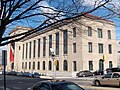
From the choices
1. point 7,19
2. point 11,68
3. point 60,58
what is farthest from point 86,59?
point 7,19

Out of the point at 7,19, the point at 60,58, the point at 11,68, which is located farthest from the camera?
the point at 11,68

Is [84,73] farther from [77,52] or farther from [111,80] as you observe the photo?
[111,80]

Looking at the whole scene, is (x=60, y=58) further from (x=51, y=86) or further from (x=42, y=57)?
(x=51, y=86)

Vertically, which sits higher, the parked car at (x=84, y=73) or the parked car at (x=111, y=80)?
the parked car at (x=111, y=80)

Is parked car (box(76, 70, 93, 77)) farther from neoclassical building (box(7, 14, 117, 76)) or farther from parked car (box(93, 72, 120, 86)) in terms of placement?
parked car (box(93, 72, 120, 86))

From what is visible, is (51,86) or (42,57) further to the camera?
(42,57)

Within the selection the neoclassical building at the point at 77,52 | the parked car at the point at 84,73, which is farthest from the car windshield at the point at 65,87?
the parked car at the point at 84,73

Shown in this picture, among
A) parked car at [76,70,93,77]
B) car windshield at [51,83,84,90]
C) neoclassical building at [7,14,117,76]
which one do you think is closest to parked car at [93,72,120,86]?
car windshield at [51,83,84,90]

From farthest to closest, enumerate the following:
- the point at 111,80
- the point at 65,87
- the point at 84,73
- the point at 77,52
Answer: the point at 77,52, the point at 84,73, the point at 111,80, the point at 65,87

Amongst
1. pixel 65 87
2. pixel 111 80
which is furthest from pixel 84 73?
pixel 65 87

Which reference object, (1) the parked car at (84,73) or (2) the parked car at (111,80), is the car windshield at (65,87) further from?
(1) the parked car at (84,73)

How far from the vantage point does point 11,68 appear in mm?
109875

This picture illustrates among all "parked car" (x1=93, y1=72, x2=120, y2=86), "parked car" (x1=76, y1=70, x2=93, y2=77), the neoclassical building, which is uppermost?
the neoclassical building

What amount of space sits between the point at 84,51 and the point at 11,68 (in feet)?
163
